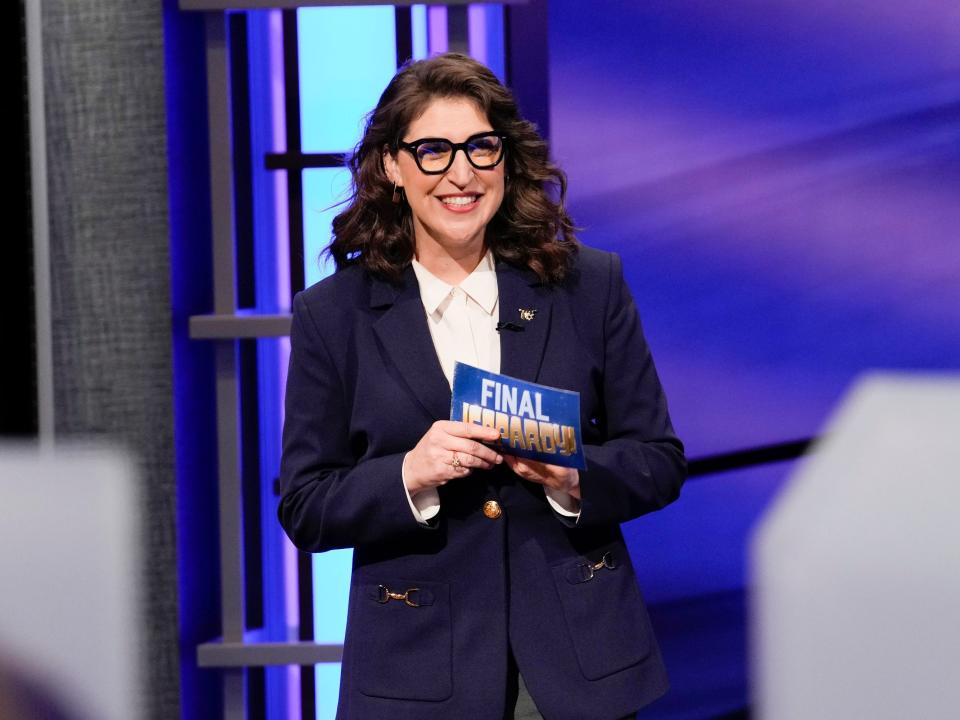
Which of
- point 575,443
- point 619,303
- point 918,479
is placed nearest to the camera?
point 918,479

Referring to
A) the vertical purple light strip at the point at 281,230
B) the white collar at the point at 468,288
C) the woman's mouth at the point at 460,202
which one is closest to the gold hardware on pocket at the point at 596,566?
the white collar at the point at 468,288

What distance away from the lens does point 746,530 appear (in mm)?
2961

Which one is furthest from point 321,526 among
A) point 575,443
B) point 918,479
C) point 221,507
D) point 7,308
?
point 7,308

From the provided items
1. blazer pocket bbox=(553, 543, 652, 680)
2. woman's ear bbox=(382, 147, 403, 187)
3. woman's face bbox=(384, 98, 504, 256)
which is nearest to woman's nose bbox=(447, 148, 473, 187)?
woman's face bbox=(384, 98, 504, 256)

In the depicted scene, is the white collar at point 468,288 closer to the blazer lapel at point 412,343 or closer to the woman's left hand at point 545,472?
the blazer lapel at point 412,343

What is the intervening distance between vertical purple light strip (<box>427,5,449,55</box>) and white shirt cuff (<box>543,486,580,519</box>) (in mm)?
1348

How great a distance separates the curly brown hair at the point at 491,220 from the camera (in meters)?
1.83

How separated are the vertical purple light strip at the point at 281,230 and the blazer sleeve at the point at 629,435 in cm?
116

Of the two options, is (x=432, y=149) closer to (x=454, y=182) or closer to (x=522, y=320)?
(x=454, y=182)

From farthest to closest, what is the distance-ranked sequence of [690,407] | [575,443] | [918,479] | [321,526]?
[690,407], [321,526], [575,443], [918,479]

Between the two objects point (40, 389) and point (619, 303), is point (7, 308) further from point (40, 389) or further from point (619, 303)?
point (619, 303)

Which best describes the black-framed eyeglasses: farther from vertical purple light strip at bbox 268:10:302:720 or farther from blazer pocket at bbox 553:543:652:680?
vertical purple light strip at bbox 268:10:302:720

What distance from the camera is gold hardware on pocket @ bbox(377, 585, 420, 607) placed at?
177 cm

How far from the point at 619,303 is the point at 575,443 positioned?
359 mm
